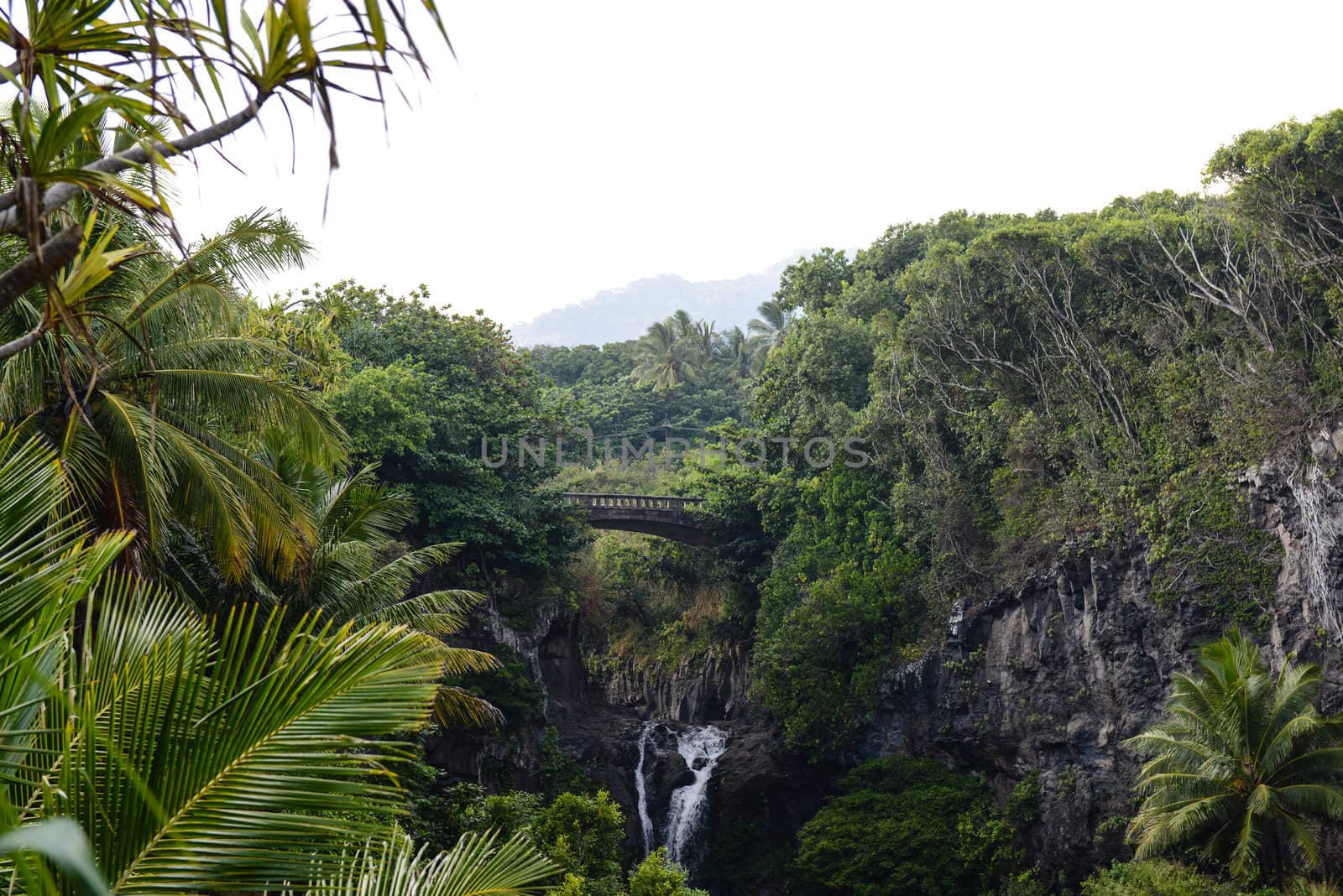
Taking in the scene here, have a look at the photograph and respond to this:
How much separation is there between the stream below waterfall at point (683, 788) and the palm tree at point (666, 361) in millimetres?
26163

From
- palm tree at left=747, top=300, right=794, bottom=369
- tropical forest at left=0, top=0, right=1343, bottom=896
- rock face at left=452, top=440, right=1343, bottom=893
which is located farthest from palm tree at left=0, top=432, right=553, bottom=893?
palm tree at left=747, top=300, right=794, bottom=369

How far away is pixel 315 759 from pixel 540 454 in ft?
72.2

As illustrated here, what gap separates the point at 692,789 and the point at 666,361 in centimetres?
2972

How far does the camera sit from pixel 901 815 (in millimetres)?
18734

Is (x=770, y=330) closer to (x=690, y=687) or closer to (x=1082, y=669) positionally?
(x=690, y=687)

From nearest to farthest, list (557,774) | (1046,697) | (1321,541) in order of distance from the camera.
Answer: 1. (1321,541)
2. (1046,697)
3. (557,774)

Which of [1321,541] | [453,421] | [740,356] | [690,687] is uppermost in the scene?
[740,356]

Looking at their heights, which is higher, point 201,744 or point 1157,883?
point 201,744

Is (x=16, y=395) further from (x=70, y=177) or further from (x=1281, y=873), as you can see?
(x=1281, y=873)

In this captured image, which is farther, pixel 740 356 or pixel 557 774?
pixel 740 356

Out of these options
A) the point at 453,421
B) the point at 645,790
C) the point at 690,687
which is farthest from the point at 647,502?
the point at 645,790

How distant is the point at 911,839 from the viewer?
18.0 meters

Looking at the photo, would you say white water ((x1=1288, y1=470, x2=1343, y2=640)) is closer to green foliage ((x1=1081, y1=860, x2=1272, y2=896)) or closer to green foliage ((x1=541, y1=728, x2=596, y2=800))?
green foliage ((x1=1081, y1=860, x2=1272, y2=896))

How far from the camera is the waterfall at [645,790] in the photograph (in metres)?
22.0
